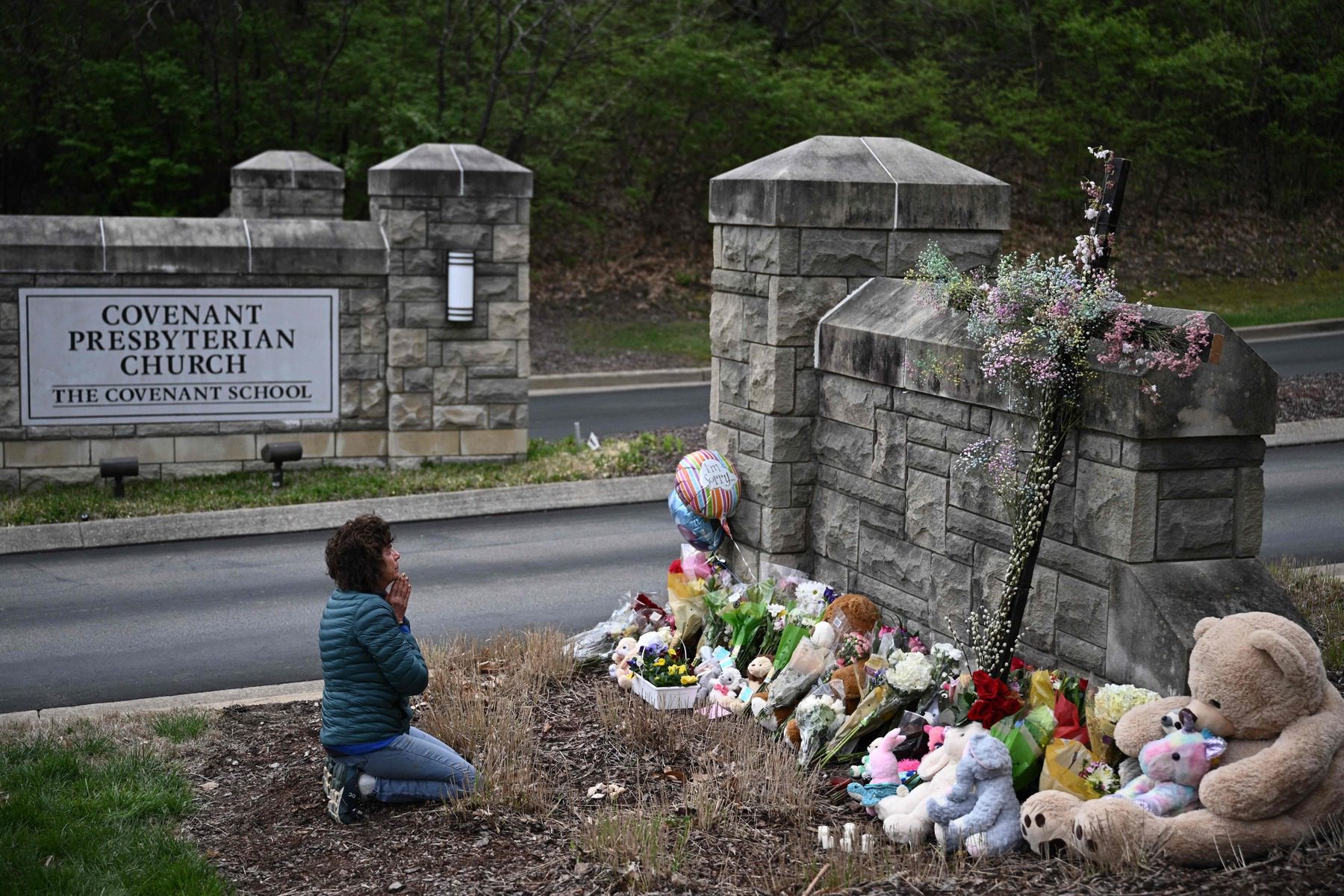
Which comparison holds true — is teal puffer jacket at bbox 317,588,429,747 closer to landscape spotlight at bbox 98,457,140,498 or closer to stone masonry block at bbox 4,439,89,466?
landscape spotlight at bbox 98,457,140,498

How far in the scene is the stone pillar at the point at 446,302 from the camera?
40.4ft

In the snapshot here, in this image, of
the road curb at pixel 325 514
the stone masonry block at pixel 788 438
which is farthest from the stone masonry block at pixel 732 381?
the road curb at pixel 325 514

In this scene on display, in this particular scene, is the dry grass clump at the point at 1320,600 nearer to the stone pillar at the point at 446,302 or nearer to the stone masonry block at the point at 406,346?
the stone pillar at the point at 446,302

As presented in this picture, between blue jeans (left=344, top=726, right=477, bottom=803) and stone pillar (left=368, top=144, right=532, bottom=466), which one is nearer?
blue jeans (left=344, top=726, right=477, bottom=803)

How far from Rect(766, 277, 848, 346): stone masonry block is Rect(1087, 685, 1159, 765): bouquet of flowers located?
285 cm

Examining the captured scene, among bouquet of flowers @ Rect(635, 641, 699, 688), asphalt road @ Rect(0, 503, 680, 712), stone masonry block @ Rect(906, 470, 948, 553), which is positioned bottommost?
asphalt road @ Rect(0, 503, 680, 712)

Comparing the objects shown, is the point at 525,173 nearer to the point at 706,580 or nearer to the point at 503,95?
the point at 706,580

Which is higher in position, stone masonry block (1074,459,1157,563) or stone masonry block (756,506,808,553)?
Answer: stone masonry block (1074,459,1157,563)

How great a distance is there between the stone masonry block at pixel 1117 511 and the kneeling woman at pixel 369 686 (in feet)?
8.73

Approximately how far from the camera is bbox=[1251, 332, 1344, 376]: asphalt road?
55.1ft

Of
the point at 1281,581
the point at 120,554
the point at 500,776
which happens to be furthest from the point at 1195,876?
the point at 120,554

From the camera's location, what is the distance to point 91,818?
5258 millimetres

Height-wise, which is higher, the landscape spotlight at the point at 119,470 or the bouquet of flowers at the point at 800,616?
the bouquet of flowers at the point at 800,616

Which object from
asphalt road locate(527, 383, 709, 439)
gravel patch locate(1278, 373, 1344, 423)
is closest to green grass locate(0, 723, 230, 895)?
asphalt road locate(527, 383, 709, 439)
